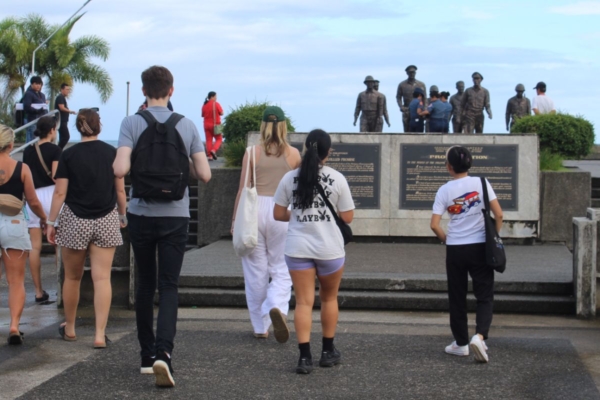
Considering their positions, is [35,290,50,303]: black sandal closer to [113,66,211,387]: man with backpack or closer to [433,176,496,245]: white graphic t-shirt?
[113,66,211,387]: man with backpack

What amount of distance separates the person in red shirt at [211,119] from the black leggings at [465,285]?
47.8 feet

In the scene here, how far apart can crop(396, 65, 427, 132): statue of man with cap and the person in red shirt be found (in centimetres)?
418

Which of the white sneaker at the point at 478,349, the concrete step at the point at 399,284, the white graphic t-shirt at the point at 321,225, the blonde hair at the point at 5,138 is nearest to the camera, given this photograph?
the white graphic t-shirt at the point at 321,225

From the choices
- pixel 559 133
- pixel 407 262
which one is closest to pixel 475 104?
pixel 559 133

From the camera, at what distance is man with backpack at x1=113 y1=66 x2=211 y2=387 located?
5.90m

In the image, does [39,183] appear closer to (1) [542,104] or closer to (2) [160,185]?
(2) [160,185]

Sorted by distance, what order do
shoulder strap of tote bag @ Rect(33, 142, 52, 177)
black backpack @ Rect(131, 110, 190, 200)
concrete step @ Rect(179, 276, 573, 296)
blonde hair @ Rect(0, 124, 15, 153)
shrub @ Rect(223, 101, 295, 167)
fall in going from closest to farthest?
1. black backpack @ Rect(131, 110, 190, 200)
2. blonde hair @ Rect(0, 124, 15, 153)
3. concrete step @ Rect(179, 276, 573, 296)
4. shoulder strap of tote bag @ Rect(33, 142, 52, 177)
5. shrub @ Rect(223, 101, 295, 167)

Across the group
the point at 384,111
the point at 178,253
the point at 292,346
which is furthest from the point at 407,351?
the point at 384,111

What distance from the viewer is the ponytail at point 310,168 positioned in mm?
6328

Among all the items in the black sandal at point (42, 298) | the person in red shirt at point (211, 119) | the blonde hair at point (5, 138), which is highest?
the person in red shirt at point (211, 119)

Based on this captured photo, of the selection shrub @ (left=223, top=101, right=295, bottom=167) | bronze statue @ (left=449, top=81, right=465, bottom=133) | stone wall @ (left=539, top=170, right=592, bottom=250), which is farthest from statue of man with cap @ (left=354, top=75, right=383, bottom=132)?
stone wall @ (left=539, top=170, right=592, bottom=250)

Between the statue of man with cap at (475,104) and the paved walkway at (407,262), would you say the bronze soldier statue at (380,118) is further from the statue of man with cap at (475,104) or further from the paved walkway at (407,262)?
the paved walkway at (407,262)

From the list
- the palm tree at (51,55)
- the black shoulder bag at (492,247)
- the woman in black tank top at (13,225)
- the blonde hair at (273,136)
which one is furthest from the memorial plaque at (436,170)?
the palm tree at (51,55)

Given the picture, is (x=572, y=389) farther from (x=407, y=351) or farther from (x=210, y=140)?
(x=210, y=140)
